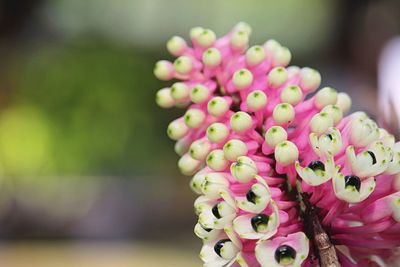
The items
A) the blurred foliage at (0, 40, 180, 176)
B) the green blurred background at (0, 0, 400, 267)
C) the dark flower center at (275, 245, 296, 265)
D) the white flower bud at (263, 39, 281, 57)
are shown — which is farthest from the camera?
the blurred foliage at (0, 40, 180, 176)

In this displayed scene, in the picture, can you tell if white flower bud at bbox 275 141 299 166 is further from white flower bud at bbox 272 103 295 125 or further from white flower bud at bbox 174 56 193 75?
white flower bud at bbox 174 56 193 75

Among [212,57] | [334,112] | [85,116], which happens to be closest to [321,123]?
[334,112]

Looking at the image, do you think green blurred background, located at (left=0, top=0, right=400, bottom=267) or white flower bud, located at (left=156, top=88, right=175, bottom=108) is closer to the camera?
white flower bud, located at (left=156, top=88, right=175, bottom=108)

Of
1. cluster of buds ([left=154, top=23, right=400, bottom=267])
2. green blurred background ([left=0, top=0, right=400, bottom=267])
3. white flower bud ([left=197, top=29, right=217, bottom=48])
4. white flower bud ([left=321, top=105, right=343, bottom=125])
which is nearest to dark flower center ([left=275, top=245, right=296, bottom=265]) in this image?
cluster of buds ([left=154, top=23, right=400, bottom=267])

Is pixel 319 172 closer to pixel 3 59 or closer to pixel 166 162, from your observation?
pixel 166 162

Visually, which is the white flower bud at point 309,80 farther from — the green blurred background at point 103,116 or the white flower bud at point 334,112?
the green blurred background at point 103,116

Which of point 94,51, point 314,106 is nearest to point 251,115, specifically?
point 314,106
